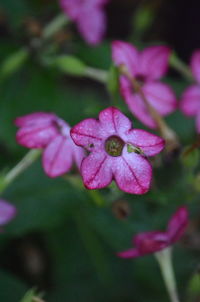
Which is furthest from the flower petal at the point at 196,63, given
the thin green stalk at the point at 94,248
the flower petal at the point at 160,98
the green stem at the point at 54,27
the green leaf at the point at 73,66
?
the thin green stalk at the point at 94,248

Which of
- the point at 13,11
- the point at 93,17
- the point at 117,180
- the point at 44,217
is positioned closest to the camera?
the point at 117,180

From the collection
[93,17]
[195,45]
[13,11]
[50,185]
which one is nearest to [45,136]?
[50,185]

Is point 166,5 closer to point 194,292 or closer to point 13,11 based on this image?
point 13,11

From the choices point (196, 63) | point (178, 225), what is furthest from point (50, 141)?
point (196, 63)

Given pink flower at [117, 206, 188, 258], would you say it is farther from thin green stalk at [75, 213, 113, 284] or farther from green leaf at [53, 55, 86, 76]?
thin green stalk at [75, 213, 113, 284]

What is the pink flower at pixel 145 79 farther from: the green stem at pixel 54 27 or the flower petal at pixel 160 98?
the green stem at pixel 54 27

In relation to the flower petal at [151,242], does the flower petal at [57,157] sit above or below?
above
